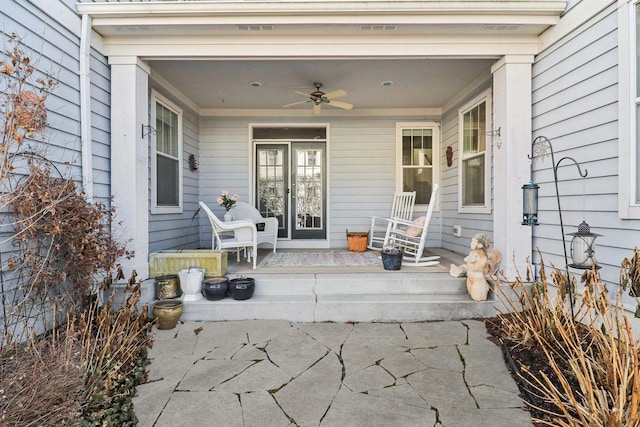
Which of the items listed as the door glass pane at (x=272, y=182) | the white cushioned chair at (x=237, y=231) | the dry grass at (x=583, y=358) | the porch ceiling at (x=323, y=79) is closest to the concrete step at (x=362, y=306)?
the dry grass at (x=583, y=358)

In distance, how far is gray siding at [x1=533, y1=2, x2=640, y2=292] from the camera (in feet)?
8.32

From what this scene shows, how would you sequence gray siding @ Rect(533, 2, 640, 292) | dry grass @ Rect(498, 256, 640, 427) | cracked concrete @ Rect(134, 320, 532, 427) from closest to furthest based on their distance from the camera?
dry grass @ Rect(498, 256, 640, 427)
cracked concrete @ Rect(134, 320, 532, 427)
gray siding @ Rect(533, 2, 640, 292)

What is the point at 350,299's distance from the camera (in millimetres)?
3299

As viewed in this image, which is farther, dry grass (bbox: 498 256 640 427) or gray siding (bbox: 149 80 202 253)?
gray siding (bbox: 149 80 202 253)

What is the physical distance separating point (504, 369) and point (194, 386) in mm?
2002

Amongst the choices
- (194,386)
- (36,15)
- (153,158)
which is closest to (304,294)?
(194,386)

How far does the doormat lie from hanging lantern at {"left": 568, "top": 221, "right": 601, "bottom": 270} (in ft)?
6.77

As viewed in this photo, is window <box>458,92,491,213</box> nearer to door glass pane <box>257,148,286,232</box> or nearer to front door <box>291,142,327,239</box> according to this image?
front door <box>291,142,327,239</box>

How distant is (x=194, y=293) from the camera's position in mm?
3311

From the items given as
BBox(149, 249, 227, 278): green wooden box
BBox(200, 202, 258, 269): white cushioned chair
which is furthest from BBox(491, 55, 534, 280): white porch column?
BBox(149, 249, 227, 278): green wooden box

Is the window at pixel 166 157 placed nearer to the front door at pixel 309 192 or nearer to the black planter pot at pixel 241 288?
the black planter pot at pixel 241 288

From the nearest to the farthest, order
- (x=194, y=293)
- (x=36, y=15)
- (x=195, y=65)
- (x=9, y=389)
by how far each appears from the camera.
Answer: (x=9, y=389) → (x=36, y=15) → (x=194, y=293) → (x=195, y=65)

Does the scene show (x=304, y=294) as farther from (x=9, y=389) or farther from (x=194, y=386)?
(x=9, y=389)

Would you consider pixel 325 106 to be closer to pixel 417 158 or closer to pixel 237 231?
pixel 417 158
